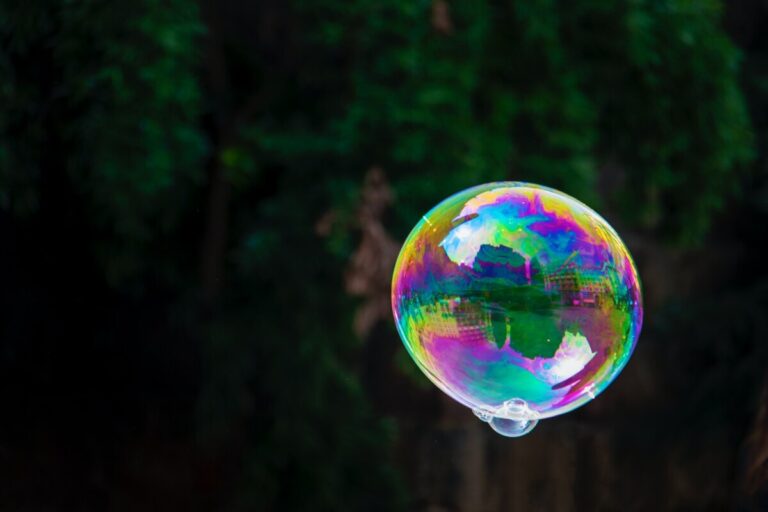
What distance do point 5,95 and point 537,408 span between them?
3.25 metres

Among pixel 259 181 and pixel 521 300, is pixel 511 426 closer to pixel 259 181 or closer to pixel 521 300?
pixel 521 300

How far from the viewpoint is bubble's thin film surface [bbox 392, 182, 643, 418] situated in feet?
11.3

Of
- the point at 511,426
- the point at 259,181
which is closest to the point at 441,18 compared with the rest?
the point at 259,181

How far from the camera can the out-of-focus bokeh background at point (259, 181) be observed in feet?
19.0

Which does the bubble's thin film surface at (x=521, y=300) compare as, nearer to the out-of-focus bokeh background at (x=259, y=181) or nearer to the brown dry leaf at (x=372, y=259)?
the out-of-focus bokeh background at (x=259, y=181)

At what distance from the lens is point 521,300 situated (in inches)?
134

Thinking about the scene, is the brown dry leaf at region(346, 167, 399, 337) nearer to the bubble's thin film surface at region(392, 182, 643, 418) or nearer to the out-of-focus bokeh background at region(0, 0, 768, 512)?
the out-of-focus bokeh background at region(0, 0, 768, 512)

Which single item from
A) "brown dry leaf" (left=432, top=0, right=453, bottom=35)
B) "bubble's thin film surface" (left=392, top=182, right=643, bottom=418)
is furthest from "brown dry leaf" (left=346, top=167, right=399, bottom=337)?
"bubble's thin film surface" (left=392, top=182, right=643, bottom=418)

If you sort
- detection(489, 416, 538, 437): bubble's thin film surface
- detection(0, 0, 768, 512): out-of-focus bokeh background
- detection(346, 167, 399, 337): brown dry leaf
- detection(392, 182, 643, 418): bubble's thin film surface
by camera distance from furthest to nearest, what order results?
detection(346, 167, 399, 337): brown dry leaf → detection(0, 0, 768, 512): out-of-focus bokeh background → detection(489, 416, 538, 437): bubble's thin film surface → detection(392, 182, 643, 418): bubble's thin film surface


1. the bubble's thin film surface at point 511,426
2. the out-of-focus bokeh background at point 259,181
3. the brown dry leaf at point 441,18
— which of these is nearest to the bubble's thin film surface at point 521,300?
the bubble's thin film surface at point 511,426

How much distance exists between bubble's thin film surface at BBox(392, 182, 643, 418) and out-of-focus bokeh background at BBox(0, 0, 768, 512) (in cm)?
215

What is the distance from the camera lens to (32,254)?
654 cm

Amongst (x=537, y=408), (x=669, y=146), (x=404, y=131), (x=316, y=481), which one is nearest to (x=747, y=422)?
(x=669, y=146)

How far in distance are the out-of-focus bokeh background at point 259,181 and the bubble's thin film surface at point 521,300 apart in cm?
215
